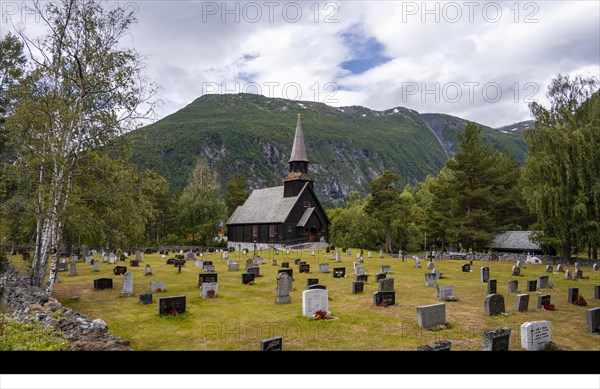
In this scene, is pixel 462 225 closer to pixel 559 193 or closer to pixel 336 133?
pixel 559 193

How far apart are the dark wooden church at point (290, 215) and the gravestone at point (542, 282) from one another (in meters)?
32.7

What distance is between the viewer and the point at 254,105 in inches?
7239

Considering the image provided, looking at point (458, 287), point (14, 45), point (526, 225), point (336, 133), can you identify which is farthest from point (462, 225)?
point (336, 133)

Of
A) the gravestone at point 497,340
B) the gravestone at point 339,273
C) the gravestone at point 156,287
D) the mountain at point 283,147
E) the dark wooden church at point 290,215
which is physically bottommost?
the gravestone at point 339,273

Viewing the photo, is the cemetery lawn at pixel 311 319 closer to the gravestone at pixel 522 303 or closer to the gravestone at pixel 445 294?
the gravestone at pixel 522 303

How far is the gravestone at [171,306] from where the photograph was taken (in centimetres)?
1210

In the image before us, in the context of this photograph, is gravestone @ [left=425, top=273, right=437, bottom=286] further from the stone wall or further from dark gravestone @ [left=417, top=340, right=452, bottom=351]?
the stone wall

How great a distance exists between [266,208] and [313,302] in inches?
1619

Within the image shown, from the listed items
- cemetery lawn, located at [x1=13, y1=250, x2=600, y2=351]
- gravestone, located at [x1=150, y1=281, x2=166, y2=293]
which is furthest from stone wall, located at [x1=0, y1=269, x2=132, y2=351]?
gravestone, located at [x1=150, y1=281, x2=166, y2=293]

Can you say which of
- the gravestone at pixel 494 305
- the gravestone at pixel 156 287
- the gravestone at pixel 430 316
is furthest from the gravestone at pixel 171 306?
the gravestone at pixel 494 305

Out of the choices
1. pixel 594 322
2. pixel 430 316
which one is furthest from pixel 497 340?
pixel 594 322

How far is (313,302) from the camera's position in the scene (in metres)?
11.8

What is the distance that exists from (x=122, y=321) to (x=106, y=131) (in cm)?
694

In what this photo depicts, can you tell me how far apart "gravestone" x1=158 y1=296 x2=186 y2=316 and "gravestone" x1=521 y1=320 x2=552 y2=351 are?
31.0ft
